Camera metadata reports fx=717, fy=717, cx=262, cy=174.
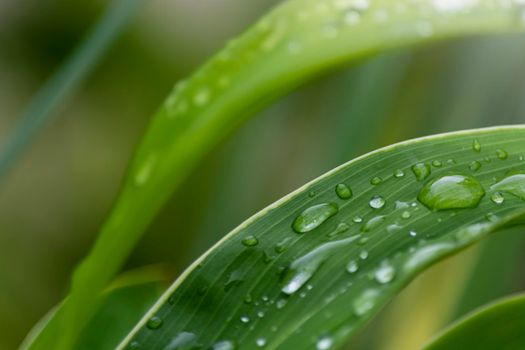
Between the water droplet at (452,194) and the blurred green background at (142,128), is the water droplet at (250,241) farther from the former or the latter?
the blurred green background at (142,128)

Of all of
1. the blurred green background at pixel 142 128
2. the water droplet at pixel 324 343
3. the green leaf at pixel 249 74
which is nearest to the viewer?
the water droplet at pixel 324 343

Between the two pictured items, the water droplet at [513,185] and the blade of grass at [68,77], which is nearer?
the water droplet at [513,185]

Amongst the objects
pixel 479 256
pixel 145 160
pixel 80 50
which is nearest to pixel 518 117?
pixel 479 256

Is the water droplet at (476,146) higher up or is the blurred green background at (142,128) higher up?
the water droplet at (476,146)

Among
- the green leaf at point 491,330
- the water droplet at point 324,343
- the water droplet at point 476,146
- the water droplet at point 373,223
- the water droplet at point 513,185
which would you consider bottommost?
the green leaf at point 491,330

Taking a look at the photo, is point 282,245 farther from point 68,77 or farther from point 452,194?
point 68,77

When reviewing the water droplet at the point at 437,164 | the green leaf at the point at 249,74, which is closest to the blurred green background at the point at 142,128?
the green leaf at the point at 249,74

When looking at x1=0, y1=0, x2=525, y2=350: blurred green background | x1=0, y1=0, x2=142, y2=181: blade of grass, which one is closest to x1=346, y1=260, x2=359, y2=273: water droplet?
x1=0, y1=0, x2=142, y2=181: blade of grass
